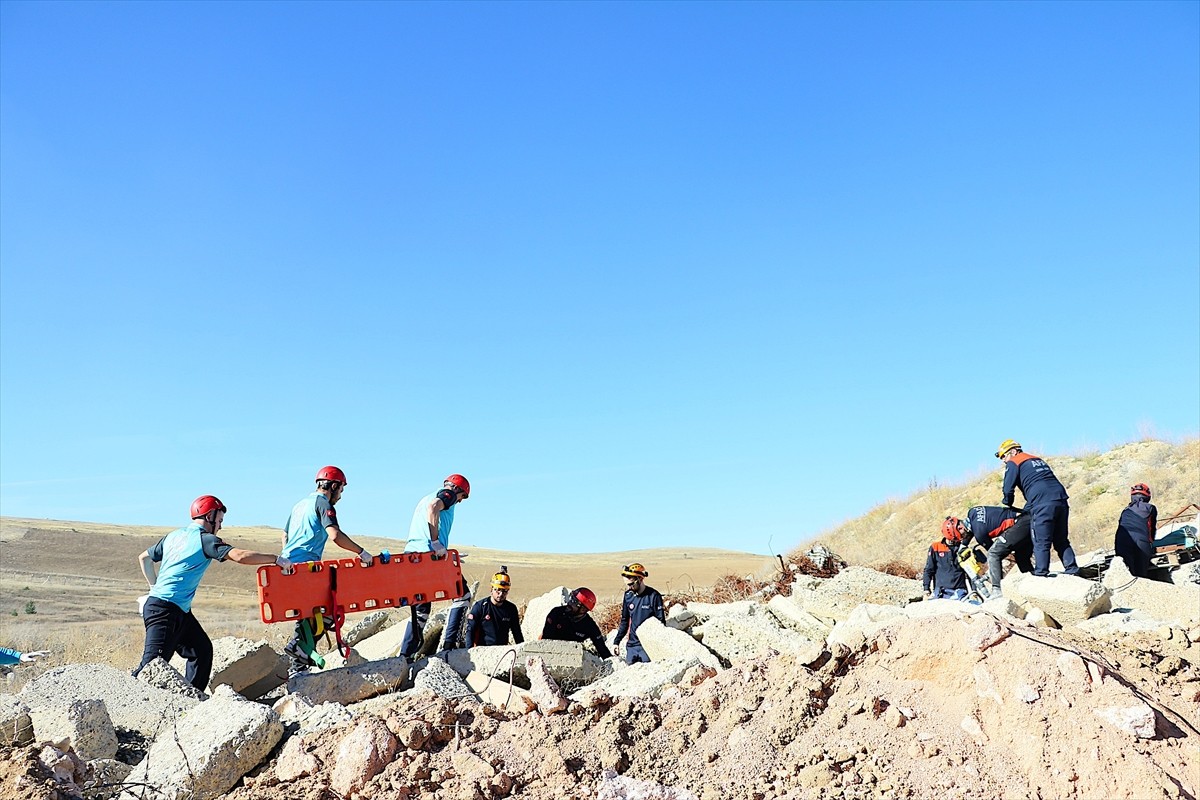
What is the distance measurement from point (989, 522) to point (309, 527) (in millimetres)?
7440

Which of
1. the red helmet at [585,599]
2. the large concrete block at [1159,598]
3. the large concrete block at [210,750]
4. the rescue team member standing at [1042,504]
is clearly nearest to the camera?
the large concrete block at [210,750]

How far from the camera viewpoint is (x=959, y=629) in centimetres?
493

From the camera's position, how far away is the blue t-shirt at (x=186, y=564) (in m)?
6.54

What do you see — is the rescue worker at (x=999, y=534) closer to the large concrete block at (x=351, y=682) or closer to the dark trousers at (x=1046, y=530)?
the dark trousers at (x=1046, y=530)

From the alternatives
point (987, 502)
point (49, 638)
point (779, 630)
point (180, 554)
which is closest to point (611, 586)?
point (987, 502)

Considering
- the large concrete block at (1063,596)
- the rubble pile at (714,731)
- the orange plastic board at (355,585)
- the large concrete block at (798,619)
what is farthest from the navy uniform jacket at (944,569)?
the orange plastic board at (355,585)

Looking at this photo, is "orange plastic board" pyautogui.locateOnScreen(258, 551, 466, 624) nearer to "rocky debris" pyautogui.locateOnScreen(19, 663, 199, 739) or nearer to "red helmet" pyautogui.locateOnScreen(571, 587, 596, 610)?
"rocky debris" pyautogui.locateOnScreen(19, 663, 199, 739)

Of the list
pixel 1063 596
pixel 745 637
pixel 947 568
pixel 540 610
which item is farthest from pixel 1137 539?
pixel 540 610

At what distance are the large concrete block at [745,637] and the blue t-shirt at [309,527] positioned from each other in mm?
3106

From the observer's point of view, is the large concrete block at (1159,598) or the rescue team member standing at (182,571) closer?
the rescue team member standing at (182,571)

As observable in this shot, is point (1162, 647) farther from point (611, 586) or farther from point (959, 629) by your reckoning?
point (611, 586)

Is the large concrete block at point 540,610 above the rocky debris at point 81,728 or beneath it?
above

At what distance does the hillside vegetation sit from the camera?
19.8 metres

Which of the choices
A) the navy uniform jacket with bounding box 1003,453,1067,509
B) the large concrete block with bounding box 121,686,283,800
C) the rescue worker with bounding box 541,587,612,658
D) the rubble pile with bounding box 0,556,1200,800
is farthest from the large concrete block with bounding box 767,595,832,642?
the large concrete block with bounding box 121,686,283,800
